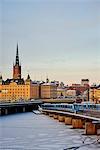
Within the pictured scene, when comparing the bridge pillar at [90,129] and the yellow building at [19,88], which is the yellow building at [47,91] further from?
the bridge pillar at [90,129]

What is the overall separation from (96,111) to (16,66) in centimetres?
7681

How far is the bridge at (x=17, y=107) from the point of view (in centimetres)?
6423

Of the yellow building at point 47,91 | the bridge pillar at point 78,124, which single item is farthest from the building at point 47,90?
the bridge pillar at point 78,124

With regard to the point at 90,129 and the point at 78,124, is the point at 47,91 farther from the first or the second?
the point at 90,129

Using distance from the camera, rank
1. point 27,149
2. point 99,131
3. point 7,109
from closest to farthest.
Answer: point 27,149 → point 99,131 → point 7,109

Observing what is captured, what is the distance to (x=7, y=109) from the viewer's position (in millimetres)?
66875

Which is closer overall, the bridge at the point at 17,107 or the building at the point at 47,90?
the bridge at the point at 17,107

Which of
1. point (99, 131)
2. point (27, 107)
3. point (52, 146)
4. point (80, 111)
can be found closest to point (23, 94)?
point (27, 107)

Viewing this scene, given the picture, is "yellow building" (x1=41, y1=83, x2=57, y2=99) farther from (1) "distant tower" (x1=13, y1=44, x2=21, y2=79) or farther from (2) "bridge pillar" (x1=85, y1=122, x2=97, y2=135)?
(2) "bridge pillar" (x1=85, y1=122, x2=97, y2=135)

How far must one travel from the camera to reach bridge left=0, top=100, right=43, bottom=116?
6423 cm

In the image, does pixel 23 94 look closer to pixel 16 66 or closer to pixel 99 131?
pixel 16 66

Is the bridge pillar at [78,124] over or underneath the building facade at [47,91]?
underneath

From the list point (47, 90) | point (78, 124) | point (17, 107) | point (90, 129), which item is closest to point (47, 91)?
point (47, 90)

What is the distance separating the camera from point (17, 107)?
2881 inches
